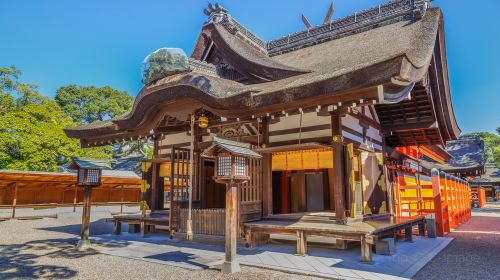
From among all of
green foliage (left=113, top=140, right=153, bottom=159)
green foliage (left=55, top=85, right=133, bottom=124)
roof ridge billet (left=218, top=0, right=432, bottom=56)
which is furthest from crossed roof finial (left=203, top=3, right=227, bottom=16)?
green foliage (left=55, top=85, right=133, bottom=124)

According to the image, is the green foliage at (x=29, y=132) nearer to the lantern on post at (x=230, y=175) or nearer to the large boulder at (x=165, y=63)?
the large boulder at (x=165, y=63)

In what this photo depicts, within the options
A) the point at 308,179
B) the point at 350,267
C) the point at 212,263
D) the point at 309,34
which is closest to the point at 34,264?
the point at 212,263

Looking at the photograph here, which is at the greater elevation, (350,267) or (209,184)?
(209,184)

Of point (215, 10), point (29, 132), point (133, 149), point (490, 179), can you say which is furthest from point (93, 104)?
point (490, 179)

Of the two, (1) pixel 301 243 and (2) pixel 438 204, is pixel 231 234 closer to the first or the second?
(1) pixel 301 243

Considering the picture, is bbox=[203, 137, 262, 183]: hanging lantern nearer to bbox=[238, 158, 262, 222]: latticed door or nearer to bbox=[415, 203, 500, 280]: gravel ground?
bbox=[238, 158, 262, 222]: latticed door

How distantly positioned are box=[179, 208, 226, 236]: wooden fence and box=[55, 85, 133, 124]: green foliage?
26.6 m

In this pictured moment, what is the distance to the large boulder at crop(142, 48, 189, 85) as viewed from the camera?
782 cm

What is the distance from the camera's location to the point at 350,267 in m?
5.49

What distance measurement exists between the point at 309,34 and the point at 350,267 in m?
9.80

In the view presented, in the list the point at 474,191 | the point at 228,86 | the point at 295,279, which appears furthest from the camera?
the point at 474,191

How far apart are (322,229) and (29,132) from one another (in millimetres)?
21143

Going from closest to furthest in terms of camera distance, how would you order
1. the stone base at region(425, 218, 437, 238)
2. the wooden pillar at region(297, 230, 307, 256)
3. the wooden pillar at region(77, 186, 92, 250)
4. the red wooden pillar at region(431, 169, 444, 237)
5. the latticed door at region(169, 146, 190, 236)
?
the wooden pillar at region(297, 230, 307, 256)
the wooden pillar at region(77, 186, 92, 250)
the latticed door at region(169, 146, 190, 236)
the stone base at region(425, 218, 437, 238)
the red wooden pillar at region(431, 169, 444, 237)

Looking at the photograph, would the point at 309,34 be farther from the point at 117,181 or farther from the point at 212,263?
the point at 117,181
